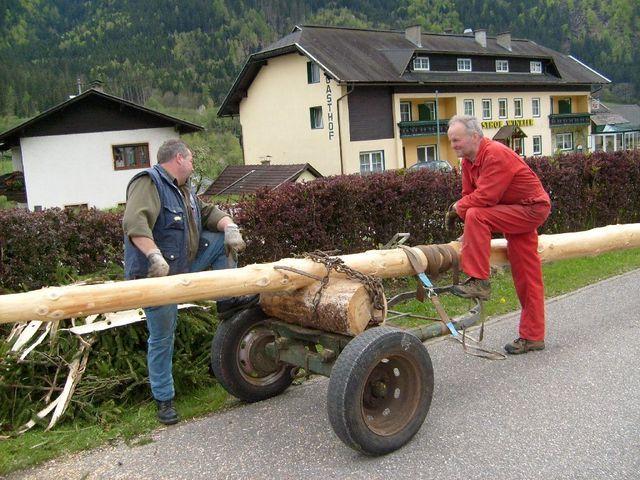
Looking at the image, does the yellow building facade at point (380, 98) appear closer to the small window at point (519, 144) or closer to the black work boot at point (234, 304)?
the small window at point (519, 144)

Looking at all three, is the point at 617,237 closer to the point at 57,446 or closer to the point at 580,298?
the point at 580,298

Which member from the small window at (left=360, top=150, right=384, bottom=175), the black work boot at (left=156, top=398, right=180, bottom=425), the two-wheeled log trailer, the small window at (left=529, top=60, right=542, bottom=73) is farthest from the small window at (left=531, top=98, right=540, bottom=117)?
the black work boot at (left=156, top=398, right=180, bottom=425)

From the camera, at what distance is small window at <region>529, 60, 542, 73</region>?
58.7 meters

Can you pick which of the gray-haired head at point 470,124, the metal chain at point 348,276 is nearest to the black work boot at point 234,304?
the metal chain at point 348,276

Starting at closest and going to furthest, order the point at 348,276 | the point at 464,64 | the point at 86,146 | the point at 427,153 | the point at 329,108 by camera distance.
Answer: the point at 348,276
the point at 86,146
the point at 329,108
the point at 427,153
the point at 464,64

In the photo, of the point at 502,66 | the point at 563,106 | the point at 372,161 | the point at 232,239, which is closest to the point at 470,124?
the point at 232,239

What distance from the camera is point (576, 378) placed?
18.6 feet

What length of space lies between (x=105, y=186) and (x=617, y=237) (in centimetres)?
3388

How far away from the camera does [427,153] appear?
49906 millimetres

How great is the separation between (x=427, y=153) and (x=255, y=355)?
1807 inches

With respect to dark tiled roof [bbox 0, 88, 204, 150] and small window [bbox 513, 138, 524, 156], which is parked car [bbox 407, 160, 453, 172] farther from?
small window [bbox 513, 138, 524, 156]

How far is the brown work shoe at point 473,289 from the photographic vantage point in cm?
562

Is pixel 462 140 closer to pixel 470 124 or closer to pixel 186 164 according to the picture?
pixel 470 124

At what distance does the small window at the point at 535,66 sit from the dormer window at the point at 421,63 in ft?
44.3
